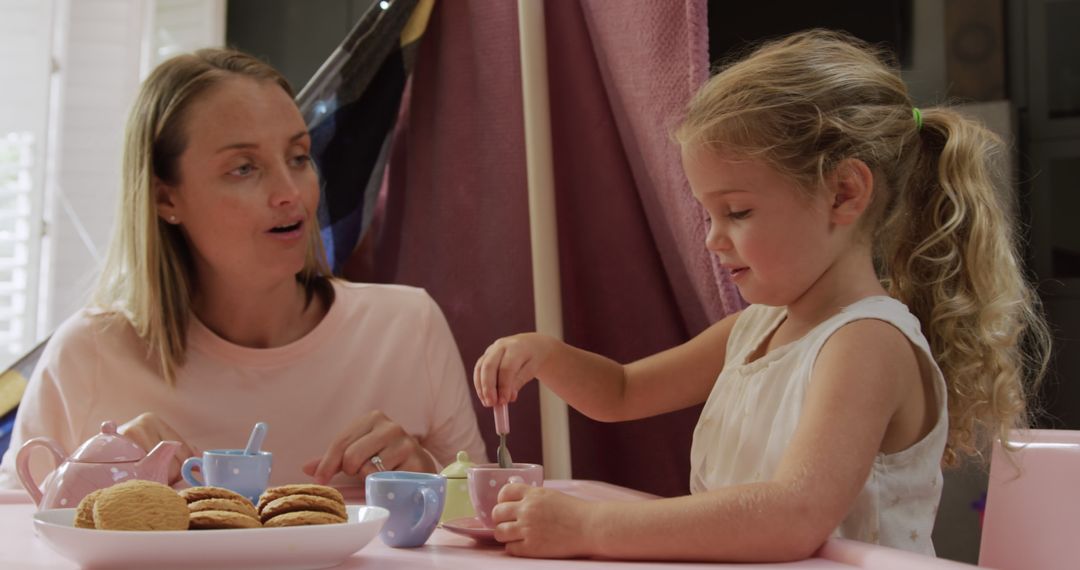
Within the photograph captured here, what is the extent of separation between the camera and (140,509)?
69 cm

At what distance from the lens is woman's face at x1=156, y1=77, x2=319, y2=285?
143 cm

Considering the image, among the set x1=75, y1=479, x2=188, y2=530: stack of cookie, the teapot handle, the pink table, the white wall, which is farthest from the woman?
the white wall

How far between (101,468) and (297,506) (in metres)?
0.23

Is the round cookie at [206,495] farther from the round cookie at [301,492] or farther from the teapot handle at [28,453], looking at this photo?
the teapot handle at [28,453]

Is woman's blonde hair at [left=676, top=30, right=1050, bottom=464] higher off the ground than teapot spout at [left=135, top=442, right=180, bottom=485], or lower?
higher

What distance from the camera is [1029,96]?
1.59 meters

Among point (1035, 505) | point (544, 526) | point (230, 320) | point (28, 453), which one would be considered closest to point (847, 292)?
point (1035, 505)

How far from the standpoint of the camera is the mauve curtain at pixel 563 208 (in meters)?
1.51

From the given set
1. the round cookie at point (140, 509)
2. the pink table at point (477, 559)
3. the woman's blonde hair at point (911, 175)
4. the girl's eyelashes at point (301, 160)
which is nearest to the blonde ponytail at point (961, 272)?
the woman's blonde hair at point (911, 175)

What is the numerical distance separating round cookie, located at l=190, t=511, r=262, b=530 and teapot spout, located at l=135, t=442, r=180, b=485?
205 millimetres

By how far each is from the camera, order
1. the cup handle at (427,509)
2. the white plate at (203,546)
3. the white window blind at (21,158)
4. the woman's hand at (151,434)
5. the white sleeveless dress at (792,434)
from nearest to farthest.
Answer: the white plate at (203,546) → the cup handle at (427,509) → the white sleeveless dress at (792,434) → the woman's hand at (151,434) → the white window blind at (21,158)

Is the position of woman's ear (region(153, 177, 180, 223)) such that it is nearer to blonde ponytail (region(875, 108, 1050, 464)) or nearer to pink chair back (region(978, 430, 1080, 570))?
blonde ponytail (region(875, 108, 1050, 464))

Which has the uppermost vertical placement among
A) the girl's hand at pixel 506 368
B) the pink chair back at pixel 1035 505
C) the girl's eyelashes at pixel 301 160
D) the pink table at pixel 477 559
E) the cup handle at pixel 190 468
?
the girl's eyelashes at pixel 301 160

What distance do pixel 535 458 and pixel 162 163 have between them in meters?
0.69
